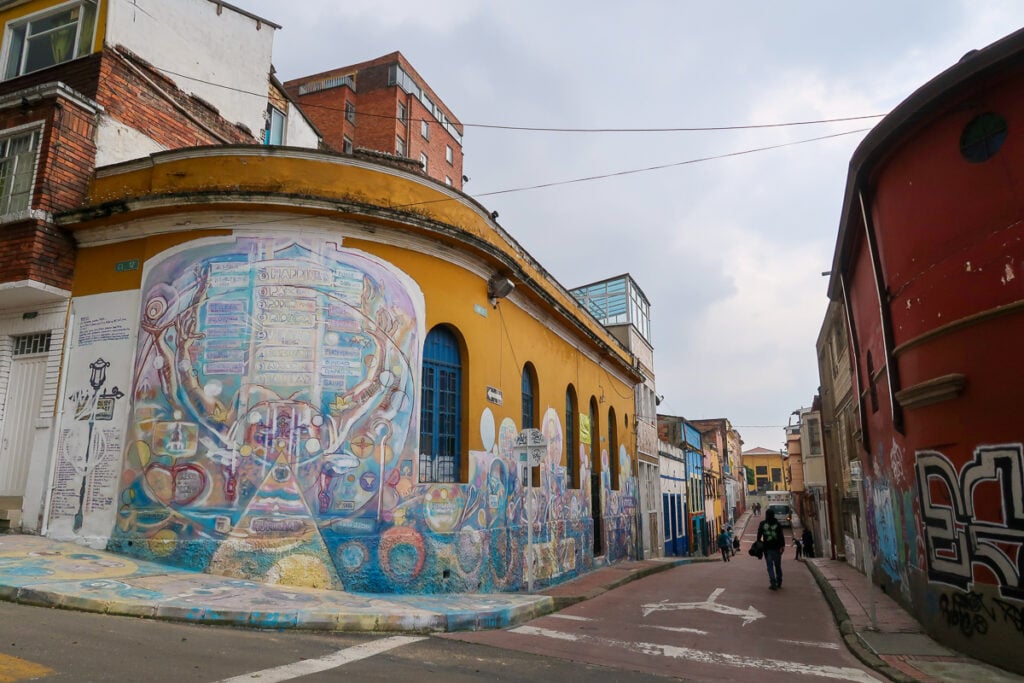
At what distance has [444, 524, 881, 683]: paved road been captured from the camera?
22.5 feet

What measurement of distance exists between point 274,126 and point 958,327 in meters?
15.9

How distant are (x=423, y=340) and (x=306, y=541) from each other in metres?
3.53

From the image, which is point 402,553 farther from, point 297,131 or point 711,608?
point 297,131

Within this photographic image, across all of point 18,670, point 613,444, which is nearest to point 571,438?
point 613,444

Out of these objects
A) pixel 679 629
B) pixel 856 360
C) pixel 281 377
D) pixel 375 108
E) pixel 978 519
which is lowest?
pixel 679 629

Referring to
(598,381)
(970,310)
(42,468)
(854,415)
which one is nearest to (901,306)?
(970,310)

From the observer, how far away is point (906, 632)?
863cm

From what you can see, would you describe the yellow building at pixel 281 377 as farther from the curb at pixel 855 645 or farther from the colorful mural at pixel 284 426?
the curb at pixel 855 645

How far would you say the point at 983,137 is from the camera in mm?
7395

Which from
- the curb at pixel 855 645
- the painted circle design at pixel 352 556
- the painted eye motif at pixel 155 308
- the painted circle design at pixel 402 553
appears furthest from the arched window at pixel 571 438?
the painted eye motif at pixel 155 308

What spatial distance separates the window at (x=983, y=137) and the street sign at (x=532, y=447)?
6861 mm

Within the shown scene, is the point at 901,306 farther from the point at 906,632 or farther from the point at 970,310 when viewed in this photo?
the point at 906,632

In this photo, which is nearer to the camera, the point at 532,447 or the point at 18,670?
the point at 18,670

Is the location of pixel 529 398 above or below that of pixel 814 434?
below
